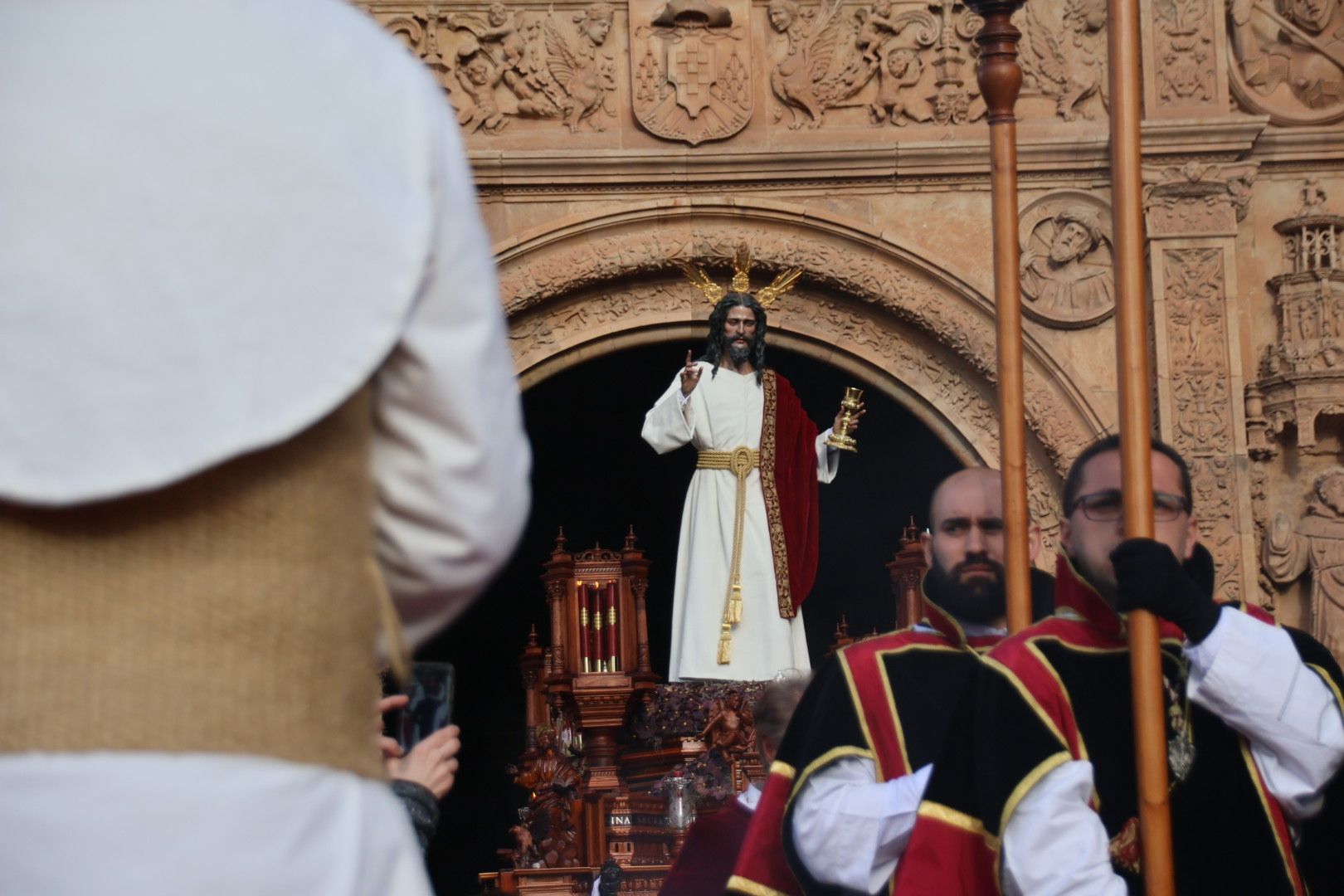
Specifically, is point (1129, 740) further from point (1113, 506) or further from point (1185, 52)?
point (1185, 52)

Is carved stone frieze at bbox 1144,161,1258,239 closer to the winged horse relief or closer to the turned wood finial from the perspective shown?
the winged horse relief

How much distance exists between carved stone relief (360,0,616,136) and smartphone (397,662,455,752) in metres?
8.32

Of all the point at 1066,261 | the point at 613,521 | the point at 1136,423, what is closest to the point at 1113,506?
the point at 1136,423

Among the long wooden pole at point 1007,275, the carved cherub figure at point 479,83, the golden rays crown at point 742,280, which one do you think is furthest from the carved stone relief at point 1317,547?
the long wooden pole at point 1007,275

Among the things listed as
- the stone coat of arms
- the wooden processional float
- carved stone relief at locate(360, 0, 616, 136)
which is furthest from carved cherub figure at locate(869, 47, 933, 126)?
the wooden processional float

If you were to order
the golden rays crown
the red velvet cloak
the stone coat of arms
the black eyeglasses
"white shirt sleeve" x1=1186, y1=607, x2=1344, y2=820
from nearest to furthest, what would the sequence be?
1. "white shirt sleeve" x1=1186, y1=607, x2=1344, y2=820
2. the black eyeglasses
3. the red velvet cloak
4. the golden rays crown
5. the stone coat of arms

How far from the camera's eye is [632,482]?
15.1 meters

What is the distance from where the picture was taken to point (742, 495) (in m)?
9.48

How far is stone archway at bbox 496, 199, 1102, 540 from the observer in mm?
10930

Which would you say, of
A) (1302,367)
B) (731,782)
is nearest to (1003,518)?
(731,782)

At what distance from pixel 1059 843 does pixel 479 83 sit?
8083 millimetres

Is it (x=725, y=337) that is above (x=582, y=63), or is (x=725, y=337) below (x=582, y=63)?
below

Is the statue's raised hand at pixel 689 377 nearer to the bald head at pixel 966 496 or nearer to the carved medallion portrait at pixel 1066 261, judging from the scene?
the carved medallion portrait at pixel 1066 261

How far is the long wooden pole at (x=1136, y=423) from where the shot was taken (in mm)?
3789
